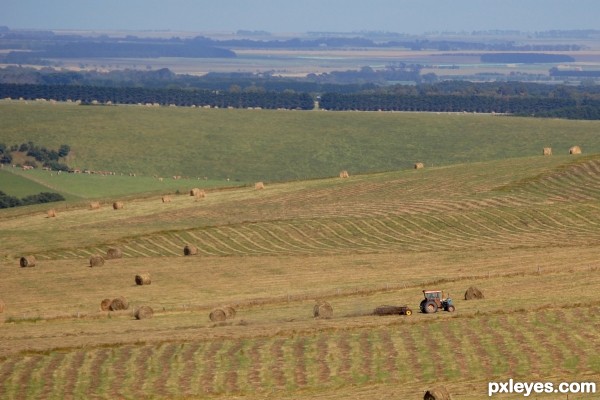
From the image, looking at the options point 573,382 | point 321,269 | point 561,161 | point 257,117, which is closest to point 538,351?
point 573,382

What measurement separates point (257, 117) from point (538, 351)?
152m

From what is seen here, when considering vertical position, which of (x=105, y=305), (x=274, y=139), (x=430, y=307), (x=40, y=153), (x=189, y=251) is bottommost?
(x=274, y=139)

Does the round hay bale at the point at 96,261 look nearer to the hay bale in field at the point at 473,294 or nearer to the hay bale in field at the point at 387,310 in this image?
the hay bale in field at the point at 387,310

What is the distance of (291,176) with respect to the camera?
140125mm

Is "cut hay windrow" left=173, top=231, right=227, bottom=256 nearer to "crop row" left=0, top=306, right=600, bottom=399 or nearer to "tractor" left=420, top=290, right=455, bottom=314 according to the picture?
"tractor" left=420, top=290, right=455, bottom=314

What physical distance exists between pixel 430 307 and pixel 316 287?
9908 millimetres

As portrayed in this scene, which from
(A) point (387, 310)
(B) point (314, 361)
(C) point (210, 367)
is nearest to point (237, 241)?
(A) point (387, 310)

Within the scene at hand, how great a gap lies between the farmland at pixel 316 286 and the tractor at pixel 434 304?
89 cm

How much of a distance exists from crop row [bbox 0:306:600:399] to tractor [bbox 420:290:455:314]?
8.77 feet

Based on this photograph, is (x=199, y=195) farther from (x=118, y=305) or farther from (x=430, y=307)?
(x=430, y=307)

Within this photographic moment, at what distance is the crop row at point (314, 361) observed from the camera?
35969 mm

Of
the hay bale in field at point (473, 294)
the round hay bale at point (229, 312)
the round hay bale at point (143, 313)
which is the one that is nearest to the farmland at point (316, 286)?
the round hay bale at point (143, 313)

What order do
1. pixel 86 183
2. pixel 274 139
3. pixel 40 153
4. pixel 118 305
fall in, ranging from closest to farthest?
pixel 118 305 < pixel 86 183 < pixel 40 153 < pixel 274 139

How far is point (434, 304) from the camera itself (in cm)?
4584
